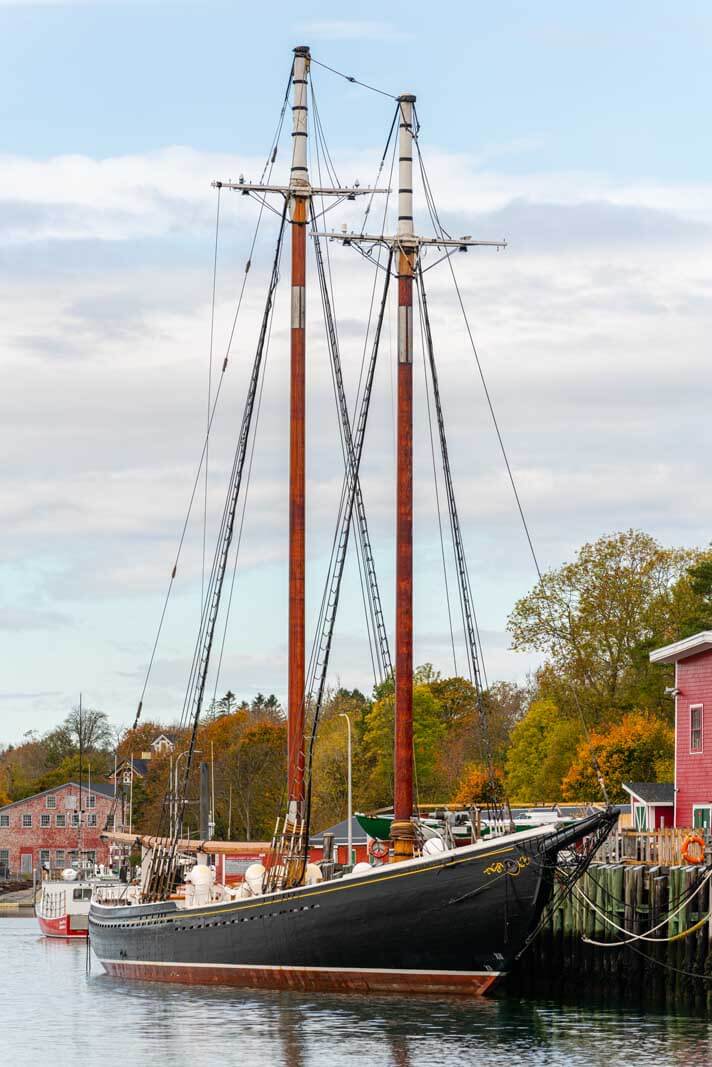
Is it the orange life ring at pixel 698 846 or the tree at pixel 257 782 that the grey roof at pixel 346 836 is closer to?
the tree at pixel 257 782

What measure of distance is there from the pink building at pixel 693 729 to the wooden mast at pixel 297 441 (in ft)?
46.0

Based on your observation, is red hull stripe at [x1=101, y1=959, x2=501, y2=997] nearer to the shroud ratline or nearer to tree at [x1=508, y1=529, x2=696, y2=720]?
the shroud ratline

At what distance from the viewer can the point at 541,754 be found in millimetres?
95375

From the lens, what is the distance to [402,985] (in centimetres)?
4131

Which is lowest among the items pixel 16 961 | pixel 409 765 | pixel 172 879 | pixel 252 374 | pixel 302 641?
pixel 16 961

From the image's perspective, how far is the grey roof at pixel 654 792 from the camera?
2447 inches

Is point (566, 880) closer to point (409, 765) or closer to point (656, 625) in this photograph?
point (409, 765)

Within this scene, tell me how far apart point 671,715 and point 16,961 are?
35.0 metres

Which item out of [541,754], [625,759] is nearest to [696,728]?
[625,759]

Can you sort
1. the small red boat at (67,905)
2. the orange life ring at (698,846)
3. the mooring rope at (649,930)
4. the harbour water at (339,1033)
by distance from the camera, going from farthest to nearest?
the small red boat at (67,905) → the orange life ring at (698,846) → the mooring rope at (649,930) → the harbour water at (339,1033)

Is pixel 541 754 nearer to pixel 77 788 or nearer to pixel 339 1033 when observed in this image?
pixel 339 1033

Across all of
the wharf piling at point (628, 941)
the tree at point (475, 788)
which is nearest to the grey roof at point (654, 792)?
the wharf piling at point (628, 941)

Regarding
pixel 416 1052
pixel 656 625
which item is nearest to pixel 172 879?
pixel 416 1052

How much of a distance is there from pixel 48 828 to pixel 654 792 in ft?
377
